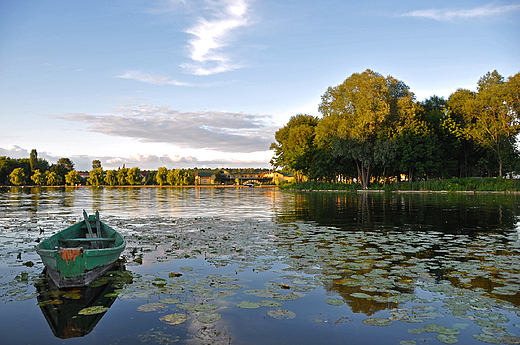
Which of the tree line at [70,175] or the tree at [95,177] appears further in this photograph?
the tree at [95,177]

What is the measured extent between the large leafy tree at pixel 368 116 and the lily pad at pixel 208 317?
60016 millimetres

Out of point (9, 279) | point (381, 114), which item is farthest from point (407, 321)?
point (381, 114)

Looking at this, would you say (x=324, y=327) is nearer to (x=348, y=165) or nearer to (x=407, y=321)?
(x=407, y=321)

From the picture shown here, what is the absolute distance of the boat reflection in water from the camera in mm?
6684

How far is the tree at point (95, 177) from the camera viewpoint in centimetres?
18588

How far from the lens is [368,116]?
204ft

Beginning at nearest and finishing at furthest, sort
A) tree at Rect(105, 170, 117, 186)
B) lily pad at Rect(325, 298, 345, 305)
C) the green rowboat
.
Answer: lily pad at Rect(325, 298, 345, 305)
the green rowboat
tree at Rect(105, 170, 117, 186)

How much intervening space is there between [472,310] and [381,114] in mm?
59254

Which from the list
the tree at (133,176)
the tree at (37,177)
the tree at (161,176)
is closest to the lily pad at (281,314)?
the tree at (161,176)

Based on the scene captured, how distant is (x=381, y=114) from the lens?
204 feet

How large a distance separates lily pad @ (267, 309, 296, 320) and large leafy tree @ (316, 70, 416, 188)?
59.3 m

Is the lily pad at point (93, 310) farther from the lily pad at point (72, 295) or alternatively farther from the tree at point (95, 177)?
the tree at point (95, 177)

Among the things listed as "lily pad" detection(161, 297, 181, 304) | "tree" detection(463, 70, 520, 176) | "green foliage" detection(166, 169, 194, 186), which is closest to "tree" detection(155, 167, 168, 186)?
"green foliage" detection(166, 169, 194, 186)

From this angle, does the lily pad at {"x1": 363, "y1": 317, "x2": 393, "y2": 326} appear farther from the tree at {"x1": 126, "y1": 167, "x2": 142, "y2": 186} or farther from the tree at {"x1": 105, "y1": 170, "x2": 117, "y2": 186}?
the tree at {"x1": 105, "y1": 170, "x2": 117, "y2": 186}
